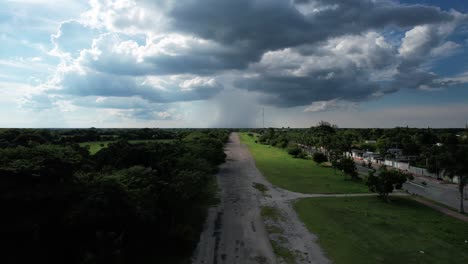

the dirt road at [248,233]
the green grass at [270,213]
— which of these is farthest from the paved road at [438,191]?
the green grass at [270,213]

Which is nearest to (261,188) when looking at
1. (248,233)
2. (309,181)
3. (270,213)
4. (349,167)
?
(309,181)

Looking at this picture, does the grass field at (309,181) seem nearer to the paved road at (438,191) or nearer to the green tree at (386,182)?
the green tree at (386,182)

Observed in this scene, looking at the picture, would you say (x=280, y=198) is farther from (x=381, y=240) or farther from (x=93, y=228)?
(x=93, y=228)

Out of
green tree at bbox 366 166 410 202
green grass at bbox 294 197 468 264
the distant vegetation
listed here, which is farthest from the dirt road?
the distant vegetation

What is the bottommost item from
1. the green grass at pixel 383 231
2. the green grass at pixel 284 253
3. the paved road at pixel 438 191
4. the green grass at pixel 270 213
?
the green grass at pixel 270 213

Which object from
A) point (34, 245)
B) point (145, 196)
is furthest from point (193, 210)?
point (34, 245)

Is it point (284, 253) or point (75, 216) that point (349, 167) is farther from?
point (75, 216)
